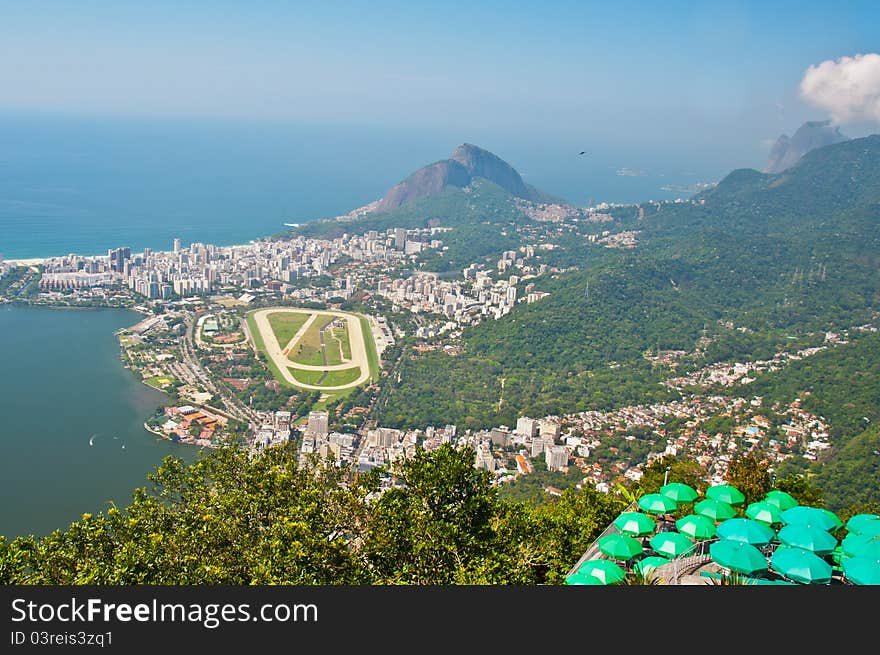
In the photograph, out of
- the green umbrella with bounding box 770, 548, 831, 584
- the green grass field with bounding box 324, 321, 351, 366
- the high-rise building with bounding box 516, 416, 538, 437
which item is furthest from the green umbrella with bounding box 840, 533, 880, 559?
the green grass field with bounding box 324, 321, 351, 366

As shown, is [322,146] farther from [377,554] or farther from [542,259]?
[377,554]

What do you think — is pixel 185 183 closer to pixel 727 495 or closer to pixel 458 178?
pixel 458 178

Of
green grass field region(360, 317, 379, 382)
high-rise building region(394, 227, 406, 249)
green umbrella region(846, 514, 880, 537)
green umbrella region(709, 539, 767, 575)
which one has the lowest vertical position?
green grass field region(360, 317, 379, 382)

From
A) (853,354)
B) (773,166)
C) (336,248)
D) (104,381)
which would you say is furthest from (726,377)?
(773,166)

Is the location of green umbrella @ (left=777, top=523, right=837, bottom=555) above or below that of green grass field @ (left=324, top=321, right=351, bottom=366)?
above

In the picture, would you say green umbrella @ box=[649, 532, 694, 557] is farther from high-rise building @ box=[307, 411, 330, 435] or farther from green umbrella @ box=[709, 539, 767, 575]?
high-rise building @ box=[307, 411, 330, 435]

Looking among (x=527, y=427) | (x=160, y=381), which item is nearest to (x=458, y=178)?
(x=160, y=381)
